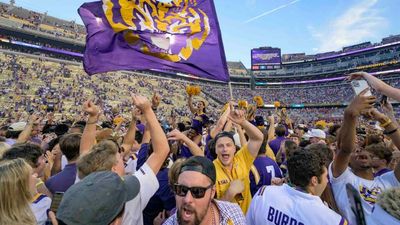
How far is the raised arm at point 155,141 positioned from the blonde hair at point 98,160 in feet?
1.08

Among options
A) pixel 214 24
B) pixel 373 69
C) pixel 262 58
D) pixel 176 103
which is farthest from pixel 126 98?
pixel 373 69

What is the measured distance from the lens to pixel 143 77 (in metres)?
55.8

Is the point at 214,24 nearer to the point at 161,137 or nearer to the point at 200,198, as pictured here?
the point at 161,137

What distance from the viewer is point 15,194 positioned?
6.01 feet

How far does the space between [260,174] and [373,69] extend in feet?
216

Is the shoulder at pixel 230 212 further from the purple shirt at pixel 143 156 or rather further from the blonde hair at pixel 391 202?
the purple shirt at pixel 143 156

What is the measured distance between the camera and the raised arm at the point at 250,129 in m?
3.40

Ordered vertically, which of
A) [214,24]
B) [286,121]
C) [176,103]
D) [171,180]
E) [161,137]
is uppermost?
[214,24]

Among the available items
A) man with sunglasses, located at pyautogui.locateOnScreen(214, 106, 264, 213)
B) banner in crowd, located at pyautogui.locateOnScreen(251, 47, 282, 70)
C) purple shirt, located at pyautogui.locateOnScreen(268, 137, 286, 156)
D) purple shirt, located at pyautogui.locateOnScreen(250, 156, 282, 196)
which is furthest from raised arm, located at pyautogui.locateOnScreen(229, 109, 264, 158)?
banner in crowd, located at pyautogui.locateOnScreen(251, 47, 282, 70)

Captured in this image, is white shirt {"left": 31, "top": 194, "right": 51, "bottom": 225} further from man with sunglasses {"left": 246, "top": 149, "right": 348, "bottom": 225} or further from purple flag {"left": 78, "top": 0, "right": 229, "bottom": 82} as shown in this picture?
purple flag {"left": 78, "top": 0, "right": 229, "bottom": 82}

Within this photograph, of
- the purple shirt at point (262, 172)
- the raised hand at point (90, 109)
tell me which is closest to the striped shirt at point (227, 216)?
the purple shirt at point (262, 172)

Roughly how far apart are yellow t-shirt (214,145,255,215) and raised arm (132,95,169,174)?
91 centimetres

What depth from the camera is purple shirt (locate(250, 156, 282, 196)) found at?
393 cm

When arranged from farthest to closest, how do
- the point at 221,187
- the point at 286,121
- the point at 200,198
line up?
the point at 286,121
the point at 221,187
the point at 200,198
